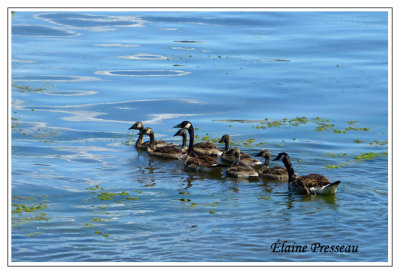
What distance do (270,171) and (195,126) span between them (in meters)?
5.31

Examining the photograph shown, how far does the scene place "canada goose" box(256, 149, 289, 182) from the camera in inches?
683

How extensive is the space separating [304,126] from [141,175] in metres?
6.51

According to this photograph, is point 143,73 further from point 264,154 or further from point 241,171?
point 241,171

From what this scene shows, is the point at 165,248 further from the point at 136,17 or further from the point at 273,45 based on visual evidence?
the point at 136,17

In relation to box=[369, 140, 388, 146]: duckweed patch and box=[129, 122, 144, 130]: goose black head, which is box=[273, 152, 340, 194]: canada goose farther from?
Result: box=[129, 122, 144, 130]: goose black head

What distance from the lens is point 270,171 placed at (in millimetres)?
17625

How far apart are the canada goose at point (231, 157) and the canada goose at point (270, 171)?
419 mm

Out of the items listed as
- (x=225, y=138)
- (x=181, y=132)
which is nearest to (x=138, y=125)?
(x=181, y=132)

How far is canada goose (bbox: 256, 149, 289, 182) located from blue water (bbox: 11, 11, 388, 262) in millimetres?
316

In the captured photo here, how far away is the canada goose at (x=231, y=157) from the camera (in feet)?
61.0

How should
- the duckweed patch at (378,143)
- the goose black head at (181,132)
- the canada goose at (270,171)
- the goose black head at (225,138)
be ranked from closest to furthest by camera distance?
the canada goose at (270,171), the goose black head at (225,138), the duckweed patch at (378,143), the goose black head at (181,132)

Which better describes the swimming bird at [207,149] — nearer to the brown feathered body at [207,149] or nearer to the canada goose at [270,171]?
the brown feathered body at [207,149]

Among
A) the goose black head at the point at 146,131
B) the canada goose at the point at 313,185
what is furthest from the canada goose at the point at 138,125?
the canada goose at the point at 313,185

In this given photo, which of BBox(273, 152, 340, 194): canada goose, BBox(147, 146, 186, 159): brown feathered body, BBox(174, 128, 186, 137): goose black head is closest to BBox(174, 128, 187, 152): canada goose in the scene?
BBox(174, 128, 186, 137): goose black head
